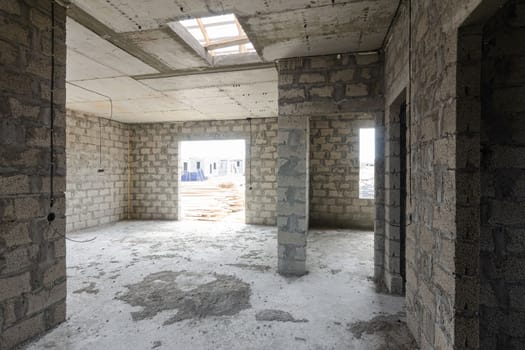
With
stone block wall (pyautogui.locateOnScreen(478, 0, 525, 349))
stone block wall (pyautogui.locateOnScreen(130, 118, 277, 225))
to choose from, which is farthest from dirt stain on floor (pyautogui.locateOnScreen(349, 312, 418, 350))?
stone block wall (pyautogui.locateOnScreen(130, 118, 277, 225))

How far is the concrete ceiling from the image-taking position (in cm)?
234

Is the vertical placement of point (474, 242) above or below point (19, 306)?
above

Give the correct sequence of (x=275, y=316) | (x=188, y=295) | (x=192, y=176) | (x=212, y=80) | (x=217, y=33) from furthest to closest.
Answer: (x=192, y=176) < (x=212, y=80) < (x=217, y=33) < (x=188, y=295) < (x=275, y=316)

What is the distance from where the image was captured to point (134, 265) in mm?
3869

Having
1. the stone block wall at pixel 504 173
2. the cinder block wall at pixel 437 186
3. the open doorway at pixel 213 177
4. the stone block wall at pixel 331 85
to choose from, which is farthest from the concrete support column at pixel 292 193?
the open doorway at pixel 213 177

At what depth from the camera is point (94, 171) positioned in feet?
21.6

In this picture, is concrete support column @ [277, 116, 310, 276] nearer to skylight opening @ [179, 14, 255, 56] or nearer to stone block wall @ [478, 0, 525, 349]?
skylight opening @ [179, 14, 255, 56]

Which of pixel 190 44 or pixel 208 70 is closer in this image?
pixel 190 44

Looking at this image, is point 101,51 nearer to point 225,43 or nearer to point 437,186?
point 225,43

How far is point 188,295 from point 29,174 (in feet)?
5.96

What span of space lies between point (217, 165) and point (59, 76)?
29.9m

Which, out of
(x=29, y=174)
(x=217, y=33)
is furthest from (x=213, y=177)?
(x=29, y=174)

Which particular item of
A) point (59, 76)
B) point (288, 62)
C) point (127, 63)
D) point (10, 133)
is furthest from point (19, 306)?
point (288, 62)

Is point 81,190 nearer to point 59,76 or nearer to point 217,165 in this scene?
point 59,76
